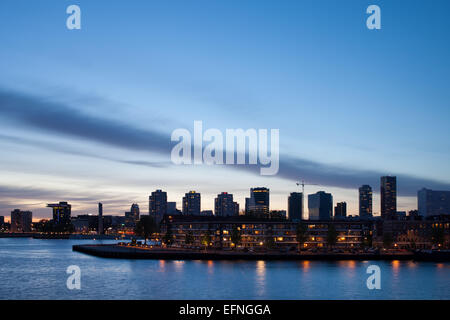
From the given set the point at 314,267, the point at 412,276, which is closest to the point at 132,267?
the point at 314,267

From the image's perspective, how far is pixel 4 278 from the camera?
9062 centimetres

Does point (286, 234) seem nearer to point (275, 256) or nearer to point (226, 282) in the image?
point (275, 256)

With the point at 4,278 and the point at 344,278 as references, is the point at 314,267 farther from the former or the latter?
the point at 4,278

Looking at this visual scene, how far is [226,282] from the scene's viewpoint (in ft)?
260

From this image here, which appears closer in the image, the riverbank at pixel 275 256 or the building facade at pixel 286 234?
the riverbank at pixel 275 256

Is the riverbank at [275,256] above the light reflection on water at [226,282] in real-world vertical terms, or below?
below

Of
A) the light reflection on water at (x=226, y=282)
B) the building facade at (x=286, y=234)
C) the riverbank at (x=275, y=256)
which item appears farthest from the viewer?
the building facade at (x=286, y=234)

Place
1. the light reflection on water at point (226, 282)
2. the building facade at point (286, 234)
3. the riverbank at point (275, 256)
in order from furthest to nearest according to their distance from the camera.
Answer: the building facade at point (286, 234) < the riverbank at point (275, 256) < the light reflection on water at point (226, 282)

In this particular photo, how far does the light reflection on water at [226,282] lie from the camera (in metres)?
68.9

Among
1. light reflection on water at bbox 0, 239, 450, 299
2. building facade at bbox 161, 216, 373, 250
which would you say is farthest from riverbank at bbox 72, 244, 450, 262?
building facade at bbox 161, 216, 373, 250

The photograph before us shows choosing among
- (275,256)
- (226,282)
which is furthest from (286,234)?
(226,282)

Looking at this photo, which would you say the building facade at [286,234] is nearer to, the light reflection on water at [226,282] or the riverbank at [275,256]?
the riverbank at [275,256]

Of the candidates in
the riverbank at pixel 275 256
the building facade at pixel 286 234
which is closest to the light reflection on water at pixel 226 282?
the riverbank at pixel 275 256

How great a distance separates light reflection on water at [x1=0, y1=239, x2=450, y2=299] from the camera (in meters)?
68.9
